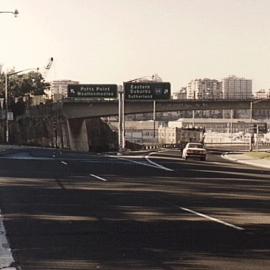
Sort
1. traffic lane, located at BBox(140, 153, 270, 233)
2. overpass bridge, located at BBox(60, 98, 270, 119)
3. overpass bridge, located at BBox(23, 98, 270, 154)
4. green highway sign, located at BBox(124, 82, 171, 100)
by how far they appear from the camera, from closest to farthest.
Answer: traffic lane, located at BBox(140, 153, 270, 233) → green highway sign, located at BBox(124, 82, 171, 100) → overpass bridge, located at BBox(60, 98, 270, 119) → overpass bridge, located at BBox(23, 98, 270, 154)

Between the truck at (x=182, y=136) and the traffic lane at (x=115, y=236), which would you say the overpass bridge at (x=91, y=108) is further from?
the traffic lane at (x=115, y=236)

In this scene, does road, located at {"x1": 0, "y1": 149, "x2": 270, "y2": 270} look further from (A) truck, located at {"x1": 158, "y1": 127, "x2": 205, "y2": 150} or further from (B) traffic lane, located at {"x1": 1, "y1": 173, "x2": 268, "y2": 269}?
(A) truck, located at {"x1": 158, "y1": 127, "x2": 205, "y2": 150}

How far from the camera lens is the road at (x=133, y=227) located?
349 inches

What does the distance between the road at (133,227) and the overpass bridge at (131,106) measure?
84.8m

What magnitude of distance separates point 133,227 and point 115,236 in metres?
1.13

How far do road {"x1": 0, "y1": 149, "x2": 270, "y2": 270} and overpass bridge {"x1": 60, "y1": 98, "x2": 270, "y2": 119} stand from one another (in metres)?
84.8

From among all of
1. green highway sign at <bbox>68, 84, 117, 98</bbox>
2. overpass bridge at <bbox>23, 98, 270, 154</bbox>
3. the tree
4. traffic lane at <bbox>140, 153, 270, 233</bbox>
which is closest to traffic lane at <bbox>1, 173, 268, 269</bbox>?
traffic lane at <bbox>140, 153, 270, 233</bbox>

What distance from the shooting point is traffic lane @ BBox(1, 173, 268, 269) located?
8.80 meters

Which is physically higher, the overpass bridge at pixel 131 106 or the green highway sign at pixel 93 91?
the green highway sign at pixel 93 91


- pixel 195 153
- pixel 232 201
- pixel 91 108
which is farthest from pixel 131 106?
pixel 232 201

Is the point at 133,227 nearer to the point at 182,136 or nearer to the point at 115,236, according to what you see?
the point at 115,236

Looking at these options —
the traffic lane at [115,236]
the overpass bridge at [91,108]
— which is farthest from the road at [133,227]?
the overpass bridge at [91,108]

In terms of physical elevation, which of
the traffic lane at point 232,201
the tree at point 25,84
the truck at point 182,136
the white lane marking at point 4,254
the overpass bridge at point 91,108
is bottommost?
the traffic lane at point 232,201

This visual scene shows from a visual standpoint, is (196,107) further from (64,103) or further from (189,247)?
(189,247)
